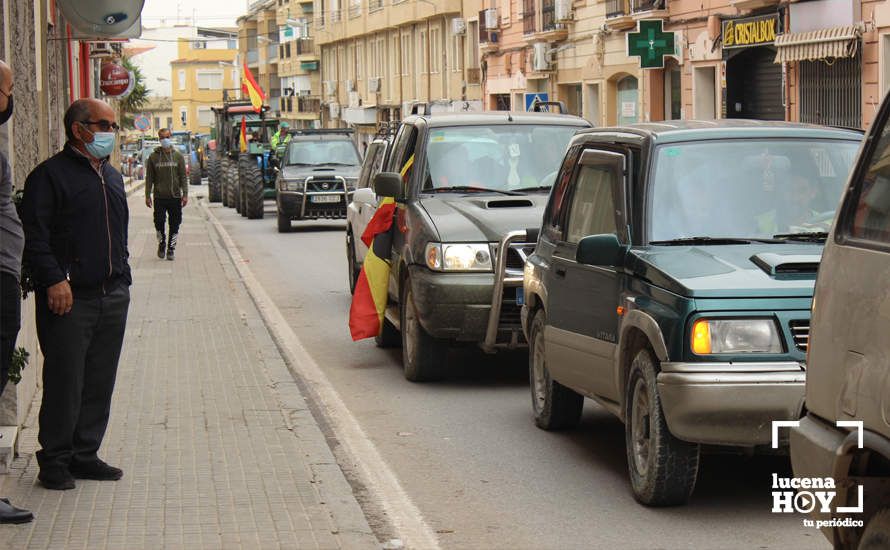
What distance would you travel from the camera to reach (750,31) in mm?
27672

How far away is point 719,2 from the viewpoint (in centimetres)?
2919

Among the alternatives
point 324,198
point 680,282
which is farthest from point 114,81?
point 680,282

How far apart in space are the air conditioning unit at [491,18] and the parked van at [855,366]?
43.1 m

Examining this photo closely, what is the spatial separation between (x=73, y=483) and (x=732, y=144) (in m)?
3.68

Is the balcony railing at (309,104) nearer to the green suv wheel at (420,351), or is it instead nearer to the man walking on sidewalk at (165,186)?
the man walking on sidewalk at (165,186)

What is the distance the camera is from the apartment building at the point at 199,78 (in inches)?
5748

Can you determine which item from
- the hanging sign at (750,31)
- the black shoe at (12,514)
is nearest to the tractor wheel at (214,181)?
the hanging sign at (750,31)

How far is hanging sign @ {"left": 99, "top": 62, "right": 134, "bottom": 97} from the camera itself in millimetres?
28141

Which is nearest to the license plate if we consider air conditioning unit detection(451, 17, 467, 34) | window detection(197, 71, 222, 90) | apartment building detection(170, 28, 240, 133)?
air conditioning unit detection(451, 17, 467, 34)

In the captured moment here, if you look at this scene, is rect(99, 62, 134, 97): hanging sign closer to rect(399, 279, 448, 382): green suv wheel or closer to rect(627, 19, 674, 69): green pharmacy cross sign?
rect(627, 19, 674, 69): green pharmacy cross sign

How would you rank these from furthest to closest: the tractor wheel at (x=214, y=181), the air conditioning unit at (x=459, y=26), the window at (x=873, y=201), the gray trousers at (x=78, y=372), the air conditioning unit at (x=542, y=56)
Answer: the air conditioning unit at (x=459, y=26)
the tractor wheel at (x=214, y=181)
the air conditioning unit at (x=542, y=56)
the gray trousers at (x=78, y=372)
the window at (x=873, y=201)

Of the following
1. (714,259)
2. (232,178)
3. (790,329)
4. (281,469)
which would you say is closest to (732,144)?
(714,259)

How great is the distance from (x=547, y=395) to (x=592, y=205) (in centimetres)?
132

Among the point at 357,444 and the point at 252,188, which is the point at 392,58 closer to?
the point at 252,188
